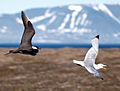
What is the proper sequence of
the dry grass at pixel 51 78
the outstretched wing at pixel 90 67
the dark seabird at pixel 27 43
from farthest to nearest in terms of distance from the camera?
the dry grass at pixel 51 78
the dark seabird at pixel 27 43
the outstretched wing at pixel 90 67

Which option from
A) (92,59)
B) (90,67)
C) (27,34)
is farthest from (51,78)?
(90,67)

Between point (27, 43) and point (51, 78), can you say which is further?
point (51, 78)

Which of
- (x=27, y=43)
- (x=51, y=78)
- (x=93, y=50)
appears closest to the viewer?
(x=93, y=50)

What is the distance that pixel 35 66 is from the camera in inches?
3100

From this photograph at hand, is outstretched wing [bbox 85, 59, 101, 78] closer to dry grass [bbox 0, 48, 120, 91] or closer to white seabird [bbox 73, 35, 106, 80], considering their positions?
white seabird [bbox 73, 35, 106, 80]

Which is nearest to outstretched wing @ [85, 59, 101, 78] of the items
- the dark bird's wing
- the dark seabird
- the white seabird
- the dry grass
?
the white seabird

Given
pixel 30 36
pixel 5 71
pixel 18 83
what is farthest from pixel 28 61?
pixel 30 36

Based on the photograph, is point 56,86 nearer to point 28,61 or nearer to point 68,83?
point 68,83

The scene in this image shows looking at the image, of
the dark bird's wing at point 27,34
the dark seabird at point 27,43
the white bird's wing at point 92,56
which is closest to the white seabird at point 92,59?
the white bird's wing at point 92,56

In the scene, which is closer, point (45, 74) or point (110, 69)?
point (45, 74)

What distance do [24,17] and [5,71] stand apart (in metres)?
58.9

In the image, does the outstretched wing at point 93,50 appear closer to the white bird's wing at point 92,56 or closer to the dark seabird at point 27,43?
the white bird's wing at point 92,56

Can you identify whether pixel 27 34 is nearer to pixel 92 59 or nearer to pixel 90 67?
pixel 92 59

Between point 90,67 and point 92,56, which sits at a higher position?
point 92,56
